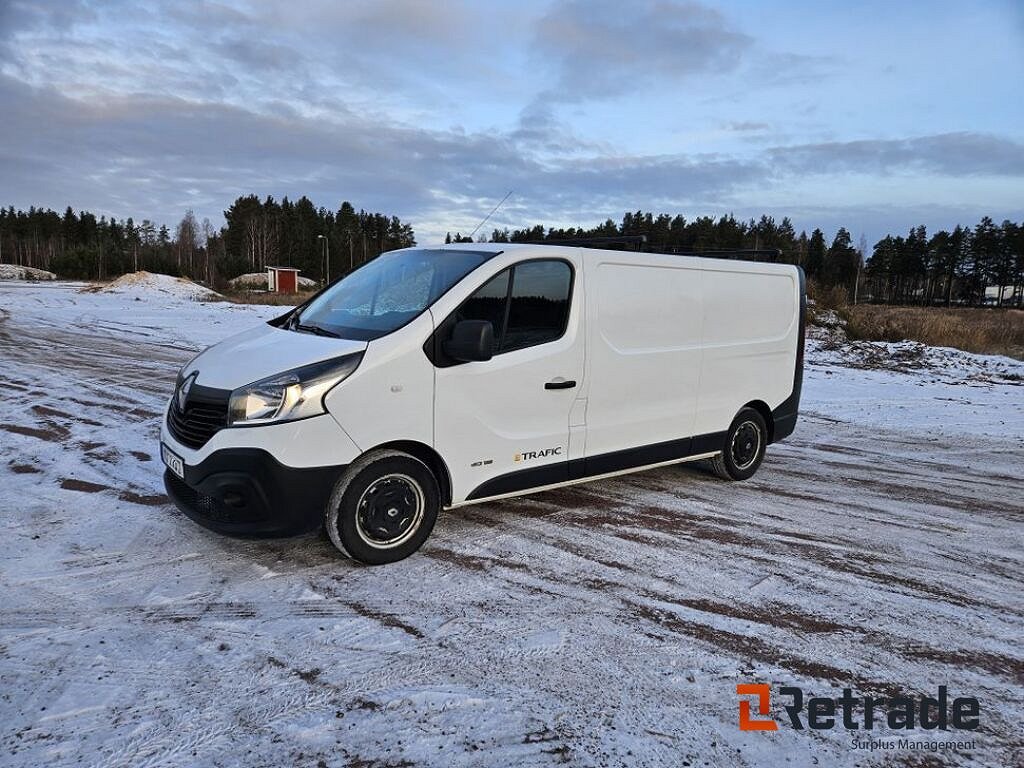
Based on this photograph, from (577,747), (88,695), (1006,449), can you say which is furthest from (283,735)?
(1006,449)

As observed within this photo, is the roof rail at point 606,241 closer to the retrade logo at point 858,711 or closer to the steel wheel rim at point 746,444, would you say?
the steel wheel rim at point 746,444

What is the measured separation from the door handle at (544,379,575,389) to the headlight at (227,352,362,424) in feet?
4.98

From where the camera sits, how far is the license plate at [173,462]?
4.21 meters

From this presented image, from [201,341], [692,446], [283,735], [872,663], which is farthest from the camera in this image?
[201,341]

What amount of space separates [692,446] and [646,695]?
10.6ft

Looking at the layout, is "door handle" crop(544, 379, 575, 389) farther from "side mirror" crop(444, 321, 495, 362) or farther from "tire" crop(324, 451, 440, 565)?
"tire" crop(324, 451, 440, 565)

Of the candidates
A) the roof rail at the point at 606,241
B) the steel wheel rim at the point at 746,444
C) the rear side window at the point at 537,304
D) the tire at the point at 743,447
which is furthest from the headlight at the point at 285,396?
the steel wheel rim at the point at 746,444

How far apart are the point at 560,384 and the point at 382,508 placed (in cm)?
A: 155

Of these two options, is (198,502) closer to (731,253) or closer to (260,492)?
(260,492)

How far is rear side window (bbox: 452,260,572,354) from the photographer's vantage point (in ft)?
14.9

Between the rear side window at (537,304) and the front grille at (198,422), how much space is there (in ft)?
5.98

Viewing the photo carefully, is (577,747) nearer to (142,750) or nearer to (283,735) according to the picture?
(283,735)

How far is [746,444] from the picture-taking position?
21.4 ft

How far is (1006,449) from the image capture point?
8.16 m
